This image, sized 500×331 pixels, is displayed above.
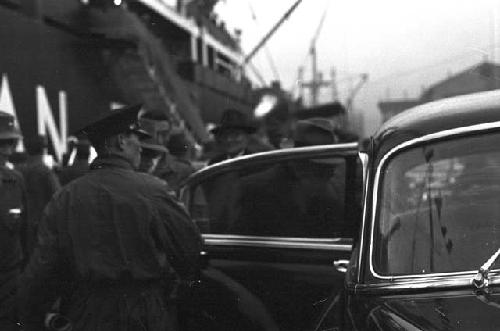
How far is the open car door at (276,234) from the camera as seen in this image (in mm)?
3969

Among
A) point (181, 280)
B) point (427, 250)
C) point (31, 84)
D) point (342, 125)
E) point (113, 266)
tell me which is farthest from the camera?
point (31, 84)

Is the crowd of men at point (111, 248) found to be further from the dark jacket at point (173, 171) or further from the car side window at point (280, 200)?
the dark jacket at point (173, 171)

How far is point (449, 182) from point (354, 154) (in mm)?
1658

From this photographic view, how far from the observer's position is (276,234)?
427cm

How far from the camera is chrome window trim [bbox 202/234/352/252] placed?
13.3 feet

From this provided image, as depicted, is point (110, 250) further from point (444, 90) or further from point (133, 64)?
point (133, 64)

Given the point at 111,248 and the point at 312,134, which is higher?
the point at 312,134

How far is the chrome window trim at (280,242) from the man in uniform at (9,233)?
161 centimetres

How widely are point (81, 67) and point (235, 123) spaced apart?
519 inches

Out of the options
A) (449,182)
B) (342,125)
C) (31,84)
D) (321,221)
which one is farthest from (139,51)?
(449,182)

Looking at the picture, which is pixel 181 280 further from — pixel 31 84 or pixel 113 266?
pixel 31 84

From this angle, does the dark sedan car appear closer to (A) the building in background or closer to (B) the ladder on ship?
(A) the building in background

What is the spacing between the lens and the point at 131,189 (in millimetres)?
3359

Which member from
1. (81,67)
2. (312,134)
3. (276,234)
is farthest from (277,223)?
(81,67)
